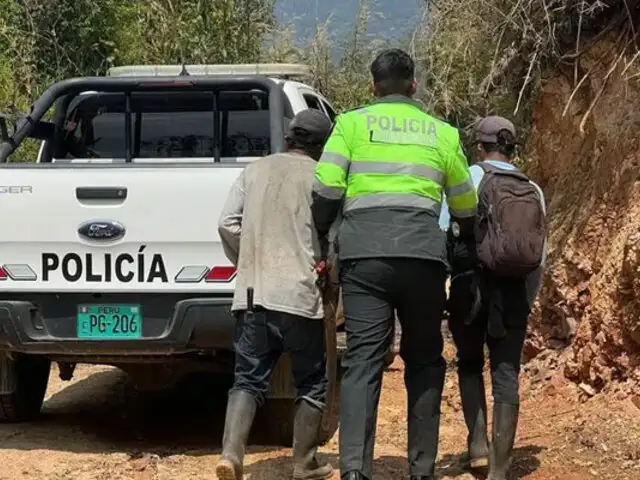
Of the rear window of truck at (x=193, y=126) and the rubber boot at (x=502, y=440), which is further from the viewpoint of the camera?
the rear window of truck at (x=193, y=126)

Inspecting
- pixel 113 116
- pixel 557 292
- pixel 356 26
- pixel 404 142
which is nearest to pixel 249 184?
pixel 404 142

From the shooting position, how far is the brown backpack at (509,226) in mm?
4773

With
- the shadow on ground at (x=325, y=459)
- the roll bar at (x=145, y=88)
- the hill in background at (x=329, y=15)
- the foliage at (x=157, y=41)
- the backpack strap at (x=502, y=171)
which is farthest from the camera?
the hill in background at (x=329, y=15)

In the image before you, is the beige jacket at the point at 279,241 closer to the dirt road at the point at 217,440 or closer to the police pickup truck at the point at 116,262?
the police pickup truck at the point at 116,262

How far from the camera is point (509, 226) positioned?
189 inches

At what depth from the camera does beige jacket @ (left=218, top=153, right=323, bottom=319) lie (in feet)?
15.7

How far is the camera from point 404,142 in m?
4.55

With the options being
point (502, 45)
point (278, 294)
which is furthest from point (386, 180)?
point (502, 45)

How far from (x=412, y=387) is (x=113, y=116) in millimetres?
3001

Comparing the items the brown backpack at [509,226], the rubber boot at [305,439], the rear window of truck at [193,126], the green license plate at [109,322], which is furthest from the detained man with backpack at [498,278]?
the rear window of truck at [193,126]

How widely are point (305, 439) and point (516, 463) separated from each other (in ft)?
3.99

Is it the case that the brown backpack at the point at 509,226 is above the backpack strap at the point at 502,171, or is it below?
below

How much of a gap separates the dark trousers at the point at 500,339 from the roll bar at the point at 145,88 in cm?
158

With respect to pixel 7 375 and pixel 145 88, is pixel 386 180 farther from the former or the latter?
pixel 7 375
